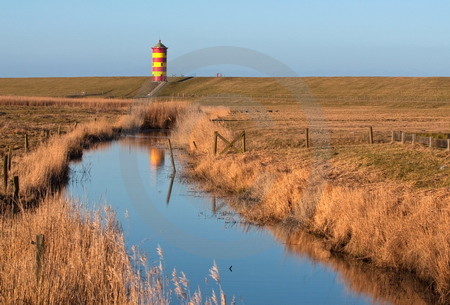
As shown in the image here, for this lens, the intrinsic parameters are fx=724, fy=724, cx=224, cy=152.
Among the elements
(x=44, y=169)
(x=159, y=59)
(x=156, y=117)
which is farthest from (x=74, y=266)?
(x=159, y=59)

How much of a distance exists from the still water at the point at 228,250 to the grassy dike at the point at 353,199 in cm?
45

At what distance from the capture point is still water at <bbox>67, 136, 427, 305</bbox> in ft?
42.8

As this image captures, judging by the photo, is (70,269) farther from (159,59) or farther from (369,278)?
(159,59)

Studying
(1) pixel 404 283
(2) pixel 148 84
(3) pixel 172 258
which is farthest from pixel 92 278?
(2) pixel 148 84

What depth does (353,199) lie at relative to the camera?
15391 millimetres

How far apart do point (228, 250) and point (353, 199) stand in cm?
299

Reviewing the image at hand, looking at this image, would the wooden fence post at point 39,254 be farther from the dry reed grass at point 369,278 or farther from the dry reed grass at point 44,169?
the dry reed grass at point 44,169

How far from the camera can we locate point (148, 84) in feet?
367

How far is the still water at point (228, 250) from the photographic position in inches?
514

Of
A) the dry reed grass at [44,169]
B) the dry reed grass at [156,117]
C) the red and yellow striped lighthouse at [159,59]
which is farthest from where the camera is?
the red and yellow striped lighthouse at [159,59]

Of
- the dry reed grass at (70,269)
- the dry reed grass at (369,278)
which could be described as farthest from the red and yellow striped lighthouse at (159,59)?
the dry reed grass at (70,269)

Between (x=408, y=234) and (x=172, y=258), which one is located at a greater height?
(x=408, y=234)

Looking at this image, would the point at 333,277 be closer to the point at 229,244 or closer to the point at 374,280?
the point at 374,280

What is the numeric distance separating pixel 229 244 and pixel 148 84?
96912 millimetres
